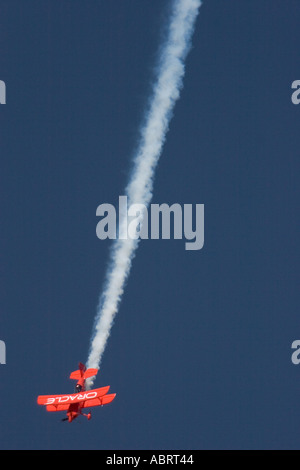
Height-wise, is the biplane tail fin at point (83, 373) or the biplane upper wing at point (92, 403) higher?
the biplane tail fin at point (83, 373)

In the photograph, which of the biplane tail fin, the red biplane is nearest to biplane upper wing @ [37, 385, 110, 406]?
the red biplane

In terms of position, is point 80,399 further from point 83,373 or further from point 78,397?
point 83,373

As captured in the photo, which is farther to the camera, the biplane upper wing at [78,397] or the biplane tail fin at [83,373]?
the biplane tail fin at [83,373]

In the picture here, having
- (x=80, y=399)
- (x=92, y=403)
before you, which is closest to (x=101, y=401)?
(x=92, y=403)

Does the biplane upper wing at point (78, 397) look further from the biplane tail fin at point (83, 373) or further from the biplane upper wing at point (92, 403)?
the biplane tail fin at point (83, 373)

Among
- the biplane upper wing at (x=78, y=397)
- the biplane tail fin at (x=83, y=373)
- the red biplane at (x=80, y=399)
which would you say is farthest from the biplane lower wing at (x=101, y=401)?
the biplane tail fin at (x=83, y=373)
